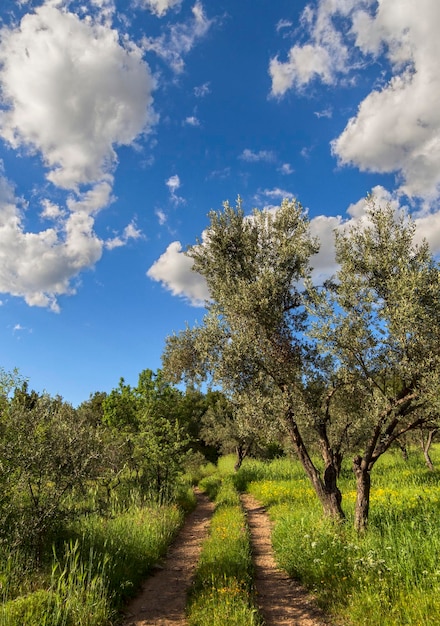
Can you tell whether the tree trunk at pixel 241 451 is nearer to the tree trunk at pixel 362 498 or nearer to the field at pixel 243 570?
the field at pixel 243 570

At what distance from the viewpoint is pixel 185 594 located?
9.71 m

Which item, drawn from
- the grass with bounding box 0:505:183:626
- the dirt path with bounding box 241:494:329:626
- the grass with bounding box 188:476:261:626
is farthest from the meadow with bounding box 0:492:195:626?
the dirt path with bounding box 241:494:329:626

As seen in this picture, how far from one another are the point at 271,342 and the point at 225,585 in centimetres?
721

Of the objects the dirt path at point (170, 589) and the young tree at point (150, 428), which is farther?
the young tree at point (150, 428)

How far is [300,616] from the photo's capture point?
8.27 metres

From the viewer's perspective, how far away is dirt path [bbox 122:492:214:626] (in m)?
8.35

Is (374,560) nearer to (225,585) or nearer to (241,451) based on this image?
(225,585)

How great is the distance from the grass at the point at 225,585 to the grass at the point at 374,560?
146 cm

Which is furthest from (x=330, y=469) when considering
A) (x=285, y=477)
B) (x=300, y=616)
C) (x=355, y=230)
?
(x=285, y=477)

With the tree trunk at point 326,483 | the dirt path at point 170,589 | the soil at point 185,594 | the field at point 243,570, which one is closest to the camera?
the field at point 243,570

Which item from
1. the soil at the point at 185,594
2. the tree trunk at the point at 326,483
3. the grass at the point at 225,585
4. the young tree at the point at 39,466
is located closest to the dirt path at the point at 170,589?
the soil at the point at 185,594

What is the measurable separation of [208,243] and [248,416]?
733 cm

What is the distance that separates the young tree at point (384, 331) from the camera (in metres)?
10.1

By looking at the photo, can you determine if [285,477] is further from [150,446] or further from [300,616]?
[300,616]
